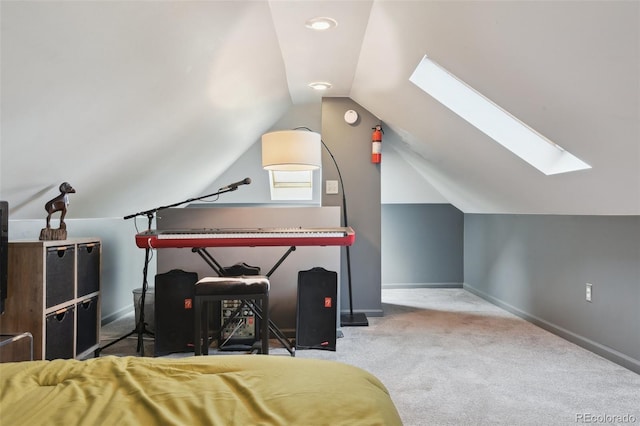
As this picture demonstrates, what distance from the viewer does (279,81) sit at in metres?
3.77

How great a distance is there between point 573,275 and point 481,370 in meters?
1.27

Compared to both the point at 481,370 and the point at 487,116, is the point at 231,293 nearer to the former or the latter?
the point at 481,370

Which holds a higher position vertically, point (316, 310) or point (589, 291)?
point (589, 291)

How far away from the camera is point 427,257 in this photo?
5.73 meters

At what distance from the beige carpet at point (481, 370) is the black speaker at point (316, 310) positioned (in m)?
0.09

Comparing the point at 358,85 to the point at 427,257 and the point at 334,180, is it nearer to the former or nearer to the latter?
the point at 334,180

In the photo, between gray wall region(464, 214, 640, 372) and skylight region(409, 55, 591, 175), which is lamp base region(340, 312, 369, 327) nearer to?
gray wall region(464, 214, 640, 372)

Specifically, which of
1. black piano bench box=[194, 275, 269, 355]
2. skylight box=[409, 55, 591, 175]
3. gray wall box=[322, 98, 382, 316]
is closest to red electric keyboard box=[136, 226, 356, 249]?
black piano bench box=[194, 275, 269, 355]

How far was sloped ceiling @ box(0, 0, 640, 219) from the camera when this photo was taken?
1.58 meters

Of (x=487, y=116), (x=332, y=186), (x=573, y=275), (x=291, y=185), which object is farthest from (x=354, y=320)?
(x=291, y=185)

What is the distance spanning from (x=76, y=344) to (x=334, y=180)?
2626 mm

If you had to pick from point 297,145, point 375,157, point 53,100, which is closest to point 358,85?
point 375,157

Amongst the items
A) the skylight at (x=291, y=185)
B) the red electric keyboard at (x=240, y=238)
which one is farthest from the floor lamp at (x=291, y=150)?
the skylight at (x=291, y=185)

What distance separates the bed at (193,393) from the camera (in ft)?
3.00
